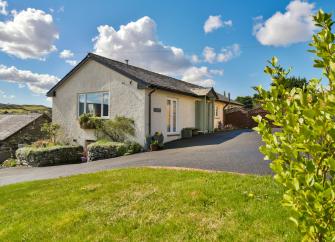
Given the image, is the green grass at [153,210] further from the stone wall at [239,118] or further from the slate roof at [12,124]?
the stone wall at [239,118]

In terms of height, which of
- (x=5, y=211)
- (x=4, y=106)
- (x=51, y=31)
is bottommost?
(x=5, y=211)

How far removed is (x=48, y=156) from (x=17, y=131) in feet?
29.9

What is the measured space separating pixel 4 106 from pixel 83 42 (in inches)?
1038

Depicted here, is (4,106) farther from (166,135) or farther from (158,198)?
(158,198)

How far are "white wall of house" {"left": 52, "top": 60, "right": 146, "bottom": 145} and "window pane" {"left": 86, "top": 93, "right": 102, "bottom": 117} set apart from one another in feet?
1.09

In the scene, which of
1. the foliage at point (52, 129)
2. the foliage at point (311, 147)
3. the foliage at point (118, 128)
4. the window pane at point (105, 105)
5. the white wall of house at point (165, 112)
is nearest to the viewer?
the foliage at point (311, 147)

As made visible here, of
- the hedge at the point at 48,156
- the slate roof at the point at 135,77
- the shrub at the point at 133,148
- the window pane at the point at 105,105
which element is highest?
the slate roof at the point at 135,77

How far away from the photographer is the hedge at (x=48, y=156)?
45.5 feet

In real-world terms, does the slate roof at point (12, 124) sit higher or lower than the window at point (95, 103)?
lower

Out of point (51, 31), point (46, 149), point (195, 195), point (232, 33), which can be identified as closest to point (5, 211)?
point (195, 195)

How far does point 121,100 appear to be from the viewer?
14805 mm

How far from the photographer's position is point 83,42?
17.6 metres

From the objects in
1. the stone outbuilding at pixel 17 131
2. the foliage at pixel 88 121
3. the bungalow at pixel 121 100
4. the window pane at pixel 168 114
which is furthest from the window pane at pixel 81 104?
the stone outbuilding at pixel 17 131

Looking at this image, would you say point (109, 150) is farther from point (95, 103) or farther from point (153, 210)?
point (153, 210)
